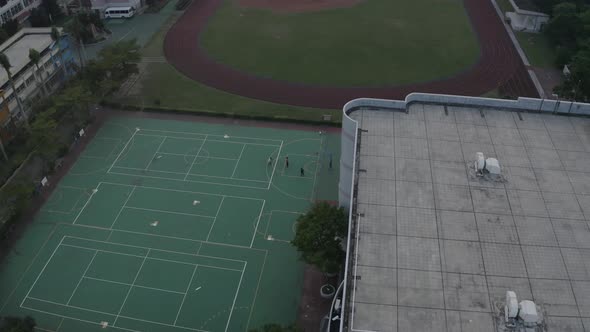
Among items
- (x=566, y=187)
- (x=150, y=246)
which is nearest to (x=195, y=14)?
(x=150, y=246)

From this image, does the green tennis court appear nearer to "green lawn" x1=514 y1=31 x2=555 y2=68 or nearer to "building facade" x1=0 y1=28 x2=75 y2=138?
"building facade" x1=0 y1=28 x2=75 y2=138

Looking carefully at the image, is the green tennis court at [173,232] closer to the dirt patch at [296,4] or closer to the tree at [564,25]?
the dirt patch at [296,4]

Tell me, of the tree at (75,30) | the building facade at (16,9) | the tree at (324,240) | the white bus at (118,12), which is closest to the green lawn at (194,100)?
the tree at (75,30)

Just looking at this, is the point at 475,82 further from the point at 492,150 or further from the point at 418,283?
the point at 418,283

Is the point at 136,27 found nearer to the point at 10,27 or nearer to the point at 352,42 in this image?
the point at 10,27

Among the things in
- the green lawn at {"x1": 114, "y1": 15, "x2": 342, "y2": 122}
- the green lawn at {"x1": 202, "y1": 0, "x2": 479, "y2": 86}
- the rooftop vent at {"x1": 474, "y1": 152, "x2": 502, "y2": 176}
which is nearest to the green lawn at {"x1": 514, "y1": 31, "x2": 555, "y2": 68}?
the green lawn at {"x1": 202, "y1": 0, "x2": 479, "y2": 86}

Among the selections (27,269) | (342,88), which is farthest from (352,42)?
(27,269)
